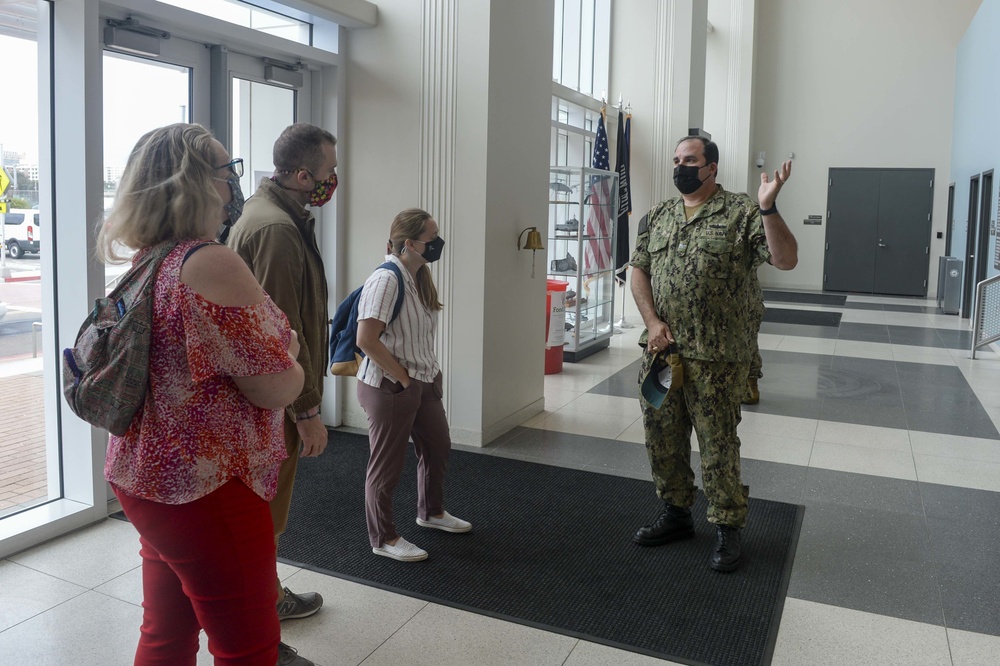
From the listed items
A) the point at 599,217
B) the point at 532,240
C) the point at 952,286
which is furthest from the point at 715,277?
the point at 952,286

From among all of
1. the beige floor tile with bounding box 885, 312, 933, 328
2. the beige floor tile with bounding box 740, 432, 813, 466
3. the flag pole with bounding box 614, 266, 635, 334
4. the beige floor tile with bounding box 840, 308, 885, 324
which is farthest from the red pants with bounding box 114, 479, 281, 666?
the beige floor tile with bounding box 885, 312, 933, 328

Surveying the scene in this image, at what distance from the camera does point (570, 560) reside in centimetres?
347

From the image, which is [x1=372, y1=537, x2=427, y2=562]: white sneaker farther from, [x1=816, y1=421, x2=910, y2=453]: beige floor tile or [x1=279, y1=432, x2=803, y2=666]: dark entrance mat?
[x1=816, y1=421, x2=910, y2=453]: beige floor tile

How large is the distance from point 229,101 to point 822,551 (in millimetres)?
3681

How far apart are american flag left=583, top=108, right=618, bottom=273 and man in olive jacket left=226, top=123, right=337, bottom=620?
6.19 metres

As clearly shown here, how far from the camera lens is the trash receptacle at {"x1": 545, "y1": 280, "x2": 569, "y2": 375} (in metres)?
7.38

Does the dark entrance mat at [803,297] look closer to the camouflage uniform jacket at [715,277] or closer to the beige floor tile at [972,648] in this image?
the camouflage uniform jacket at [715,277]

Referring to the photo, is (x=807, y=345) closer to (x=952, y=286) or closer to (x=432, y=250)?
(x=952, y=286)

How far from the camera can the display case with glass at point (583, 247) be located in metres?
8.25

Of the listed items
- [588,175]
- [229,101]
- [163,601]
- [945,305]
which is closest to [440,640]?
[163,601]

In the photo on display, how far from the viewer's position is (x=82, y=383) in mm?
1588

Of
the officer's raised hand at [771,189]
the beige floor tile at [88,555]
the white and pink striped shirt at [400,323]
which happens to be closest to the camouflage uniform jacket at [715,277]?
the officer's raised hand at [771,189]

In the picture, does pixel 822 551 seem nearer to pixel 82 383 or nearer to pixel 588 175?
pixel 82 383

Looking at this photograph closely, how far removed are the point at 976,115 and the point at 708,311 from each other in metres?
10.4
